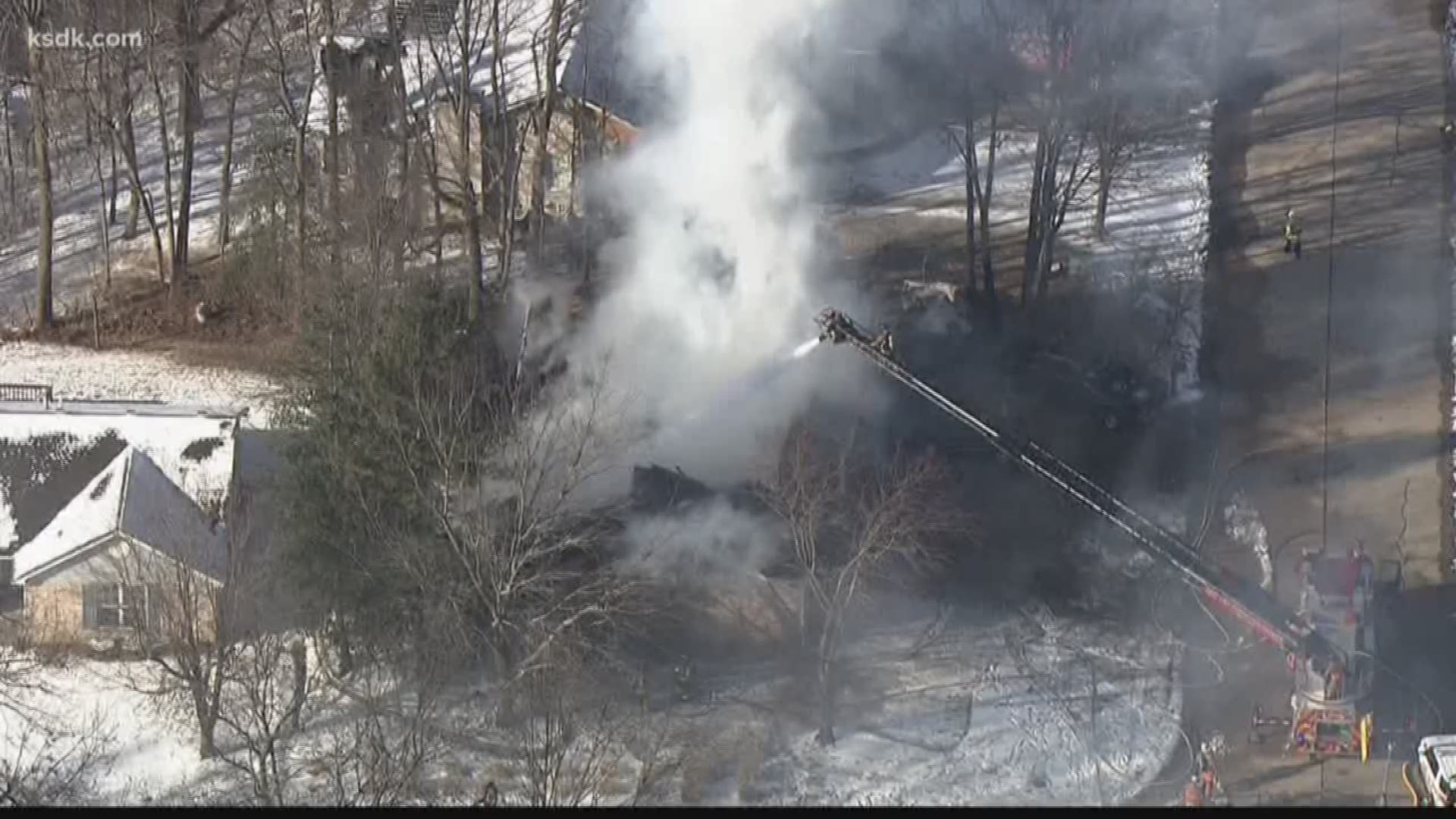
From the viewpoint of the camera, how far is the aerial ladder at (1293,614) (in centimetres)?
2120

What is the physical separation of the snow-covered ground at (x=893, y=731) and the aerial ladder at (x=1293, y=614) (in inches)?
52.1

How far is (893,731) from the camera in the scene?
22.0 metres

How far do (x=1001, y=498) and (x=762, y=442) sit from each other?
10.9ft

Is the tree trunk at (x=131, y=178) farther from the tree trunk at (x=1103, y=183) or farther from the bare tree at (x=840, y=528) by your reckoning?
the tree trunk at (x=1103, y=183)

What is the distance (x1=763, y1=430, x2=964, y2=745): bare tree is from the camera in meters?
22.5

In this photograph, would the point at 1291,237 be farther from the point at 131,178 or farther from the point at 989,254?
the point at 131,178

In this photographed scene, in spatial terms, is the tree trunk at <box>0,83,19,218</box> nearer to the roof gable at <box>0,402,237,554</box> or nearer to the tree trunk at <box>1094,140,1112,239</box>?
the roof gable at <box>0,402,237,554</box>

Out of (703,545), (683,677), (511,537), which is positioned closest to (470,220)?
(703,545)

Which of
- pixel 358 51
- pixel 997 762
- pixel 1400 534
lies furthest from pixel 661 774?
pixel 358 51

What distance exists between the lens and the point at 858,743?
21.8m

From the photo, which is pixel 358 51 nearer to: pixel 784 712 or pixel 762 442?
pixel 762 442

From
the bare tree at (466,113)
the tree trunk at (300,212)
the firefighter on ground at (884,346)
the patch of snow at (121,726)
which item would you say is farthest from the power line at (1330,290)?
the tree trunk at (300,212)

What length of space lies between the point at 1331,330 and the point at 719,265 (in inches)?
409
